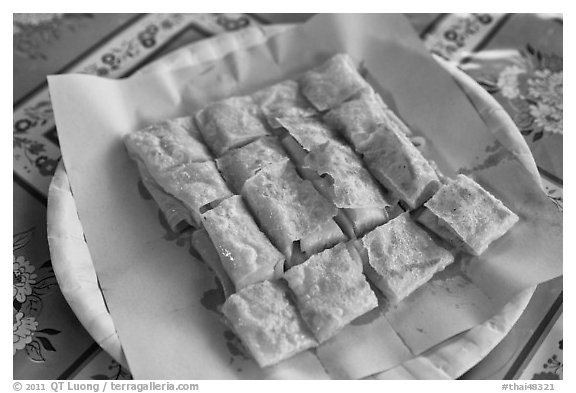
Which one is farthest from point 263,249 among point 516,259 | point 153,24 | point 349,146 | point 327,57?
point 153,24

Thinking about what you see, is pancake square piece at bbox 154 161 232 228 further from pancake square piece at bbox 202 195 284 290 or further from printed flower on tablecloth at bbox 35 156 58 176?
printed flower on tablecloth at bbox 35 156 58 176

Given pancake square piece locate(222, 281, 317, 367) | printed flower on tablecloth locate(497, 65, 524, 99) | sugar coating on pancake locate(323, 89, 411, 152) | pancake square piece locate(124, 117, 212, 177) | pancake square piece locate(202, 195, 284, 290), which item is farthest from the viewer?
printed flower on tablecloth locate(497, 65, 524, 99)

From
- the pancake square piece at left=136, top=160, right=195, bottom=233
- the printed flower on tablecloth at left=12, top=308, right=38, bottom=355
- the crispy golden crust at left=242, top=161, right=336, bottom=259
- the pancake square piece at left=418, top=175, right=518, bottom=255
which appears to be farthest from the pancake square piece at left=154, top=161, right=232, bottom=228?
the pancake square piece at left=418, top=175, right=518, bottom=255

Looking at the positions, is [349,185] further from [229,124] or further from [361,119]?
[229,124]

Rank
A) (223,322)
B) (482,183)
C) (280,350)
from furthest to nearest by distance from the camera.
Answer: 1. (482,183)
2. (223,322)
3. (280,350)

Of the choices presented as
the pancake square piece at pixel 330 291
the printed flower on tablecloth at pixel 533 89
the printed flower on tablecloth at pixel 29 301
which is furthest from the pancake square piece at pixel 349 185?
the printed flower on tablecloth at pixel 29 301

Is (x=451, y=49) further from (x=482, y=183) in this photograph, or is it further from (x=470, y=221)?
(x=470, y=221)
